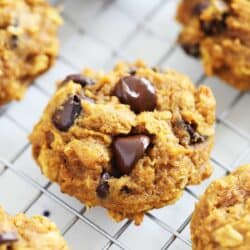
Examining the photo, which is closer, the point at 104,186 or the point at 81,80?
the point at 104,186

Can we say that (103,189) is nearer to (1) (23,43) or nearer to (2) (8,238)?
(2) (8,238)

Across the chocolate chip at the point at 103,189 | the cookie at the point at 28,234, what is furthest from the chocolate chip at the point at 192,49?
the cookie at the point at 28,234

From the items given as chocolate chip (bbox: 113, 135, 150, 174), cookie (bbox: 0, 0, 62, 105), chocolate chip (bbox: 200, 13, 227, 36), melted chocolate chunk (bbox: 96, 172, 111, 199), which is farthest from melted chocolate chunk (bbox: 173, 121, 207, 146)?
cookie (bbox: 0, 0, 62, 105)

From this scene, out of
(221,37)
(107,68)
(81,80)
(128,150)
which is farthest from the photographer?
(107,68)

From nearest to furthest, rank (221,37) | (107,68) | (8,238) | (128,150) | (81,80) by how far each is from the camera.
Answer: (8,238), (128,150), (81,80), (221,37), (107,68)

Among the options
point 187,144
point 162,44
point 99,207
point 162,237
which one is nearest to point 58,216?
point 99,207

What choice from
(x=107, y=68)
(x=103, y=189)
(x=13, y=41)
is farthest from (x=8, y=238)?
(x=107, y=68)

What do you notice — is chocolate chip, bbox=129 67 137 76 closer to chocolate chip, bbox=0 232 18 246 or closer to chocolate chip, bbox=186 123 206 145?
chocolate chip, bbox=186 123 206 145
